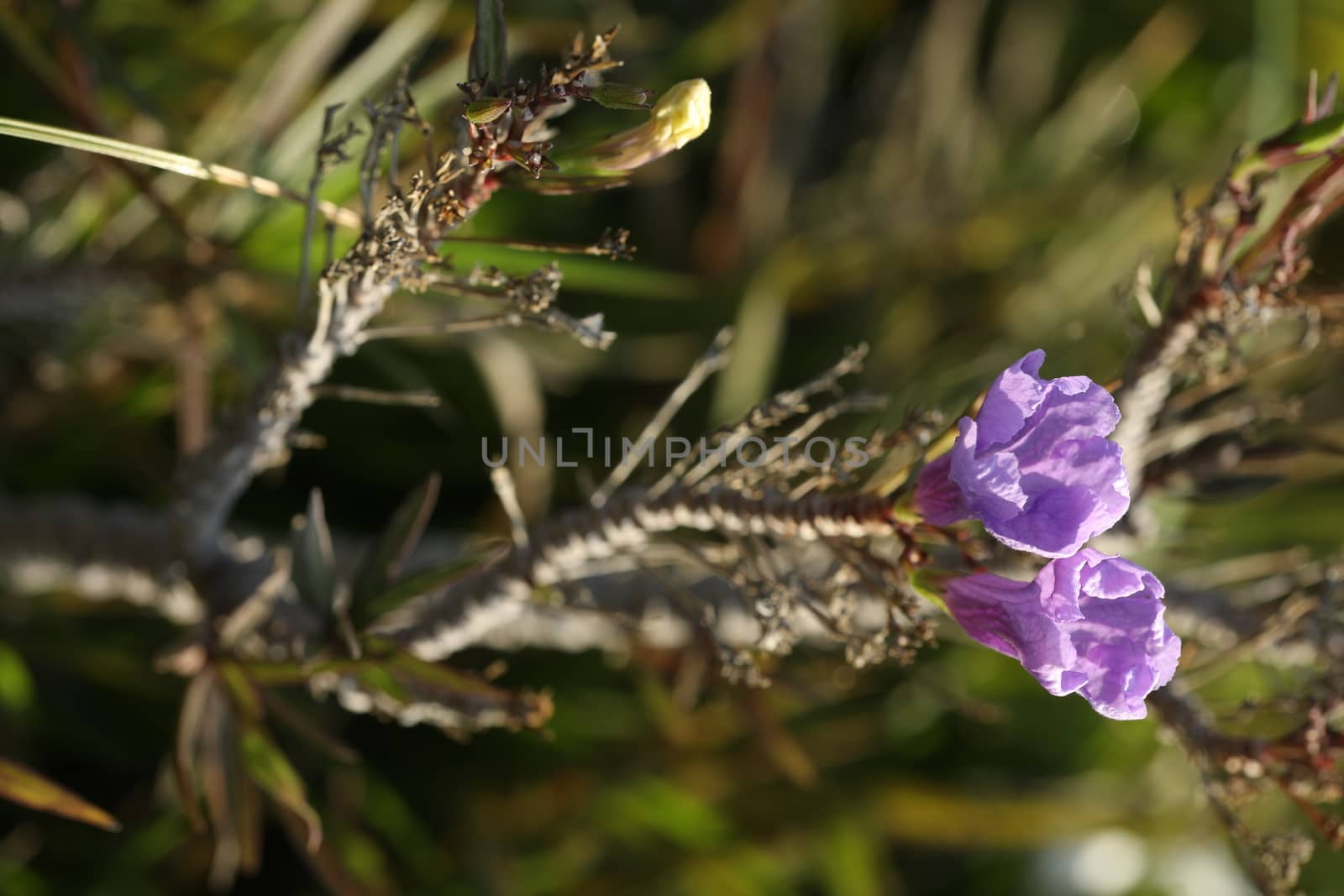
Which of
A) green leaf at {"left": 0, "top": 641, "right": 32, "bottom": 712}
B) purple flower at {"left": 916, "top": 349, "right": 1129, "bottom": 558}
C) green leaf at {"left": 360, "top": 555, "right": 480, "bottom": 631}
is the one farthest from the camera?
green leaf at {"left": 0, "top": 641, "right": 32, "bottom": 712}

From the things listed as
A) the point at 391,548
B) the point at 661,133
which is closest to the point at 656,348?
the point at 391,548

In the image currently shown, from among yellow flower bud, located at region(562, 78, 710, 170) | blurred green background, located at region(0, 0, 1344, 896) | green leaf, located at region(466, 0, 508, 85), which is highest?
green leaf, located at region(466, 0, 508, 85)

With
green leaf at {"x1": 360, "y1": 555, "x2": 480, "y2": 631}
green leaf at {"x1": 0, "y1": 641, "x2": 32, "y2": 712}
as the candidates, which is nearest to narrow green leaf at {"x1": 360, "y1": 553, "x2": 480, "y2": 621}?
green leaf at {"x1": 360, "y1": 555, "x2": 480, "y2": 631}

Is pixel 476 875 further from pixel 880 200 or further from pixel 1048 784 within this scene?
pixel 880 200

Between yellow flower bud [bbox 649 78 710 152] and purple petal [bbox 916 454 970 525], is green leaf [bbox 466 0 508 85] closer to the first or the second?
yellow flower bud [bbox 649 78 710 152]

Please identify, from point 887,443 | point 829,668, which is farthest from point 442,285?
point 829,668
